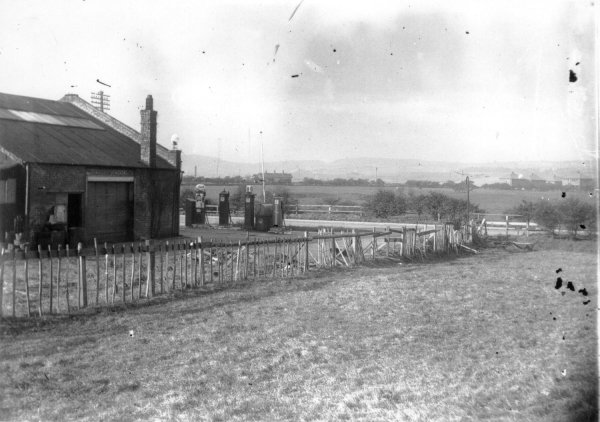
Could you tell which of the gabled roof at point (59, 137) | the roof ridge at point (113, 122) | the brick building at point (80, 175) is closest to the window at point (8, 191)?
the brick building at point (80, 175)

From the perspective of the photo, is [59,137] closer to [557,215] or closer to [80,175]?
[80,175]

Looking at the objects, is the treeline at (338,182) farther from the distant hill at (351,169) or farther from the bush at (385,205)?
the bush at (385,205)

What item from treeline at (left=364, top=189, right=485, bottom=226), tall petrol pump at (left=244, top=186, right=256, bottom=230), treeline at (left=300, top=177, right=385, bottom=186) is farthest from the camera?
treeline at (left=300, top=177, right=385, bottom=186)

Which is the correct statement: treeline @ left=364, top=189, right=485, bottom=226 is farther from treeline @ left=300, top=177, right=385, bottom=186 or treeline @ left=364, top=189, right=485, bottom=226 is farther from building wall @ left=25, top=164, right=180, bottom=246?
treeline @ left=300, top=177, right=385, bottom=186

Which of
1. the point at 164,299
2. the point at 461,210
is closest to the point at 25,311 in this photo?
the point at 164,299

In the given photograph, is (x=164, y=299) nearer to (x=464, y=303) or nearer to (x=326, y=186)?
(x=464, y=303)

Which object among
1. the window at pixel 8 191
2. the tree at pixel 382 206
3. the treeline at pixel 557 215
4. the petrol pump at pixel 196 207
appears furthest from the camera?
the tree at pixel 382 206

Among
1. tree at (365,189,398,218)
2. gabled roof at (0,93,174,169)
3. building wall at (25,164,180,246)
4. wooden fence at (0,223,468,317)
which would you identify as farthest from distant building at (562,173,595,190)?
tree at (365,189,398,218)
